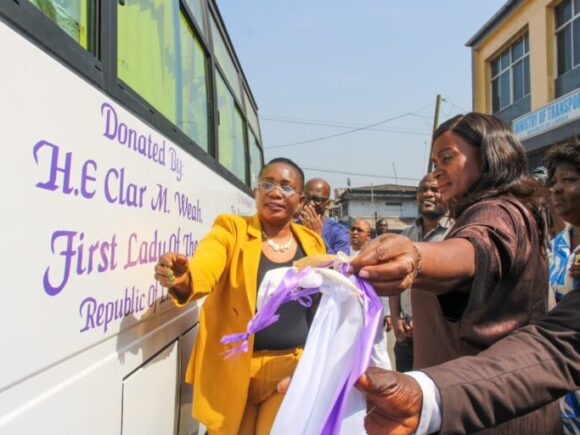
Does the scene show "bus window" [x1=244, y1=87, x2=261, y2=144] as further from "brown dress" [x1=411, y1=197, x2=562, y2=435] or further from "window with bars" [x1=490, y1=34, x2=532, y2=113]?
"window with bars" [x1=490, y1=34, x2=532, y2=113]

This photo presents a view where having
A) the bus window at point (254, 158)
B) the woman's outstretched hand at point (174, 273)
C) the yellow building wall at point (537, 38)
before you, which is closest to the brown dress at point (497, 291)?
the woman's outstretched hand at point (174, 273)

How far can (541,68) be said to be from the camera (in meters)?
14.7

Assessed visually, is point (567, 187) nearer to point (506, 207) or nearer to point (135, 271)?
point (506, 207)

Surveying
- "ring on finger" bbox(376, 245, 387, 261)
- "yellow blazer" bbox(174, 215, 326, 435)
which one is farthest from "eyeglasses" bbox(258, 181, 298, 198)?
"ring on finger" bbox(376, 245, 387, 261)

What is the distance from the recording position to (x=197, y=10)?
10.4ft

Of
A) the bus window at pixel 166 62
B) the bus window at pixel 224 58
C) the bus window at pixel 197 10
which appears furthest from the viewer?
the bus window at pixel 224 58

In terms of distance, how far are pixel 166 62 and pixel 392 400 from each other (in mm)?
2051

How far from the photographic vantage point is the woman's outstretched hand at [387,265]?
112 cm

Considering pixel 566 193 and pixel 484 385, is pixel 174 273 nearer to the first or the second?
pixel 484 385

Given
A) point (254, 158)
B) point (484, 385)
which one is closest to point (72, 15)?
point (484, 385)

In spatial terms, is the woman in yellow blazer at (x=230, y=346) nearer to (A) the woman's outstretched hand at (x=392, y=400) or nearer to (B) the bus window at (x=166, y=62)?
(B) the bus window at (x=166, y=62)

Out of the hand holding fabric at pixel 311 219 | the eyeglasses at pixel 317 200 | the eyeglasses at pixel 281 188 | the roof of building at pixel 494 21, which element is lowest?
the hand holding fabric at pixel 311 219

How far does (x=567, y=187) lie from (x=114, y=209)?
2.21 metres

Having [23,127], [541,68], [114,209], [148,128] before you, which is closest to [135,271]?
[114,209]
